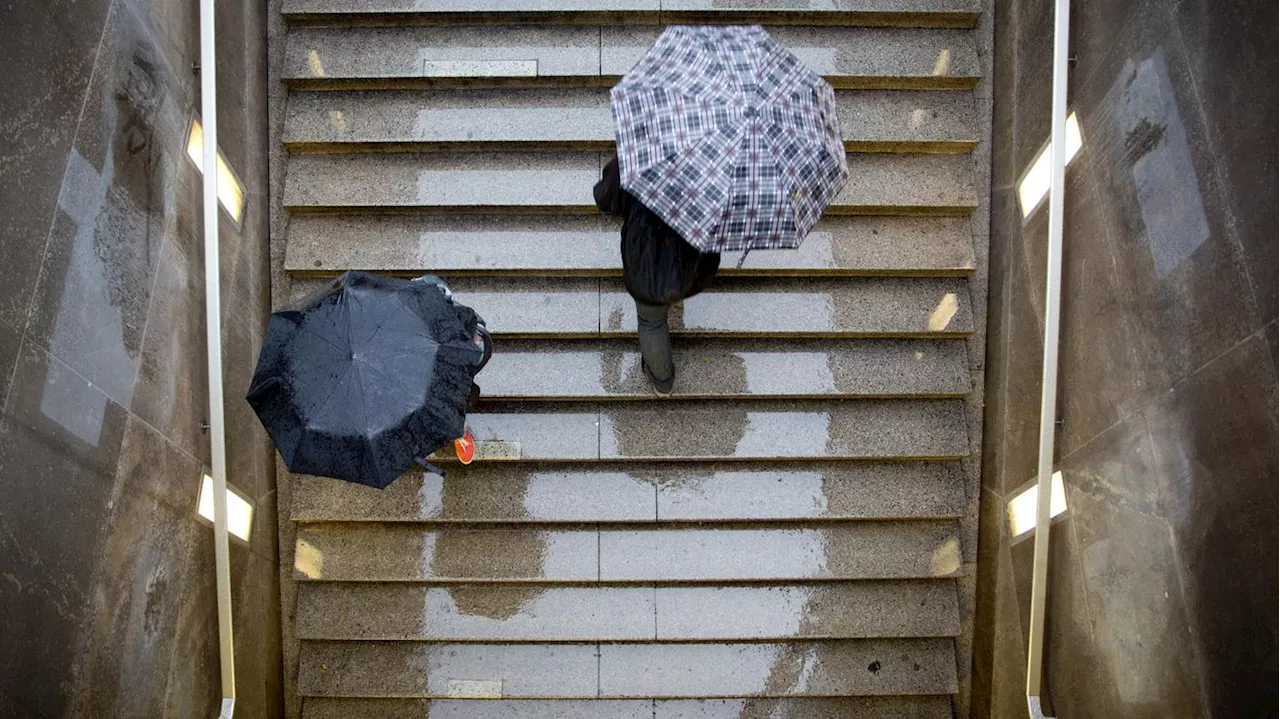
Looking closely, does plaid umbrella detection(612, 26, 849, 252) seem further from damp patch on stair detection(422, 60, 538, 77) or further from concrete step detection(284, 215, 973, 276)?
damp patch on stair detection(422, 60, 538, 77)

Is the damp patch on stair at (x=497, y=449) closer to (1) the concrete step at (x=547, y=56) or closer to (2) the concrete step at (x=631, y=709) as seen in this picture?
(2) the concrete step at (x=631, y=709)

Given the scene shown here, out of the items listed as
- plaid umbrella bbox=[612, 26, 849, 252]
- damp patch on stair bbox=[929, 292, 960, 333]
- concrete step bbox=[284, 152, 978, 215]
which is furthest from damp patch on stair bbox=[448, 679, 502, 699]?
damp patch on stair bbox=[929, 292, 960, 333]

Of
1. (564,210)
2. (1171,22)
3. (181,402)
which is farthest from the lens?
(564,210)

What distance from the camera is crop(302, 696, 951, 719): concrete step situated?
651 cm

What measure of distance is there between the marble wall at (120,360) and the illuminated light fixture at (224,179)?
0.09 m

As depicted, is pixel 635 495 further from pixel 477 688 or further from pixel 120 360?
pixel 120 360

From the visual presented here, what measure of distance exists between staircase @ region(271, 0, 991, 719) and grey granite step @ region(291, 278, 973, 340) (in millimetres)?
18

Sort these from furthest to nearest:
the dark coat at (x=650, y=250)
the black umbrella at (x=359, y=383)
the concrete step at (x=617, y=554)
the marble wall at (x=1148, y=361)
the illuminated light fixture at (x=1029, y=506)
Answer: the concrete step at (x=617, y=554) < the illuminated light fixture at (x=1029, y=506) < the dark coat at (x=650, y=250) < the black umbrella at (x=359, y=383) < the marble wall at (x=1148, y=361)

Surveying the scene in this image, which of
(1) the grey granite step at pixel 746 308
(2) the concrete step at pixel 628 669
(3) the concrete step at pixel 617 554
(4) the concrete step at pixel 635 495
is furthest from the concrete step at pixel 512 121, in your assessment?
(2) the concrete step at pixel 628 669

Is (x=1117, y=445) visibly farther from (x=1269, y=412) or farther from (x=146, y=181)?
(x=146, y=181)

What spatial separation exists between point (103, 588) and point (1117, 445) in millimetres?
5663

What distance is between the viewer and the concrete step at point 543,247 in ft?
20.7

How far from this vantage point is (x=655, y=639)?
21.0 ft

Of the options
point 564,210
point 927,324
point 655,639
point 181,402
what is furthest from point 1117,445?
point 181,402
